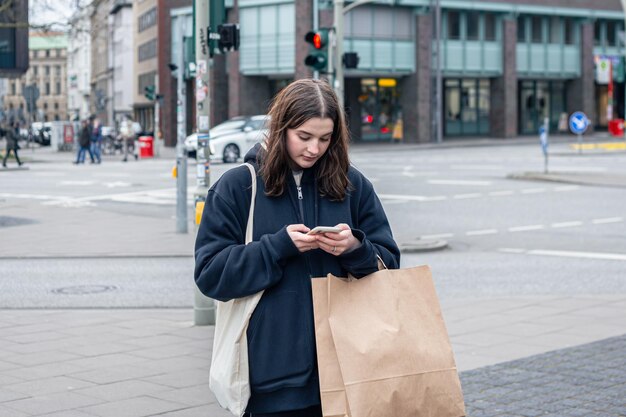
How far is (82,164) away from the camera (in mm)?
45344

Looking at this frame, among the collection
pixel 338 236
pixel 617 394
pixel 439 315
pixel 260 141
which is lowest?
pixel 617 394

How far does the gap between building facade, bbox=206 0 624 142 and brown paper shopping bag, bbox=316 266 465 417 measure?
5481 centimetres

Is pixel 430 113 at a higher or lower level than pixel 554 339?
higher

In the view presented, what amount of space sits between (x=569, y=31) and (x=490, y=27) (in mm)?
6782

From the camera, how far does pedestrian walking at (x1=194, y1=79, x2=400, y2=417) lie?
3570mm

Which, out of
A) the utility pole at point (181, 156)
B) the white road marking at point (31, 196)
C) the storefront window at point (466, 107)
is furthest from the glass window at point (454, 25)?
the utility pole at point (181, 156)

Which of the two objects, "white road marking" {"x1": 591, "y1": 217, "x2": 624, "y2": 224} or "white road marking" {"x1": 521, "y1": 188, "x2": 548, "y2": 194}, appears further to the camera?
"white road marking" {"x1": 521, "y1": 188, "x2": 548, "y2": 194}

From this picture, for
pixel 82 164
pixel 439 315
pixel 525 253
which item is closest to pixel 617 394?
pixel 439 315

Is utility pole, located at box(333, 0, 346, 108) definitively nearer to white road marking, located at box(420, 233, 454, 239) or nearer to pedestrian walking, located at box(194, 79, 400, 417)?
white road marking, located at box(420, 233, 454, 239)

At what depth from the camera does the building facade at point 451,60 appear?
60.9m

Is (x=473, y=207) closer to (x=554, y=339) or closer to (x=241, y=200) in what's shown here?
(x=554, y=339)

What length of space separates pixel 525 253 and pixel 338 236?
1243cm

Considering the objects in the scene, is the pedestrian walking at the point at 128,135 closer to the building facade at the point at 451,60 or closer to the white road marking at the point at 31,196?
the building facade at the point at 451,60

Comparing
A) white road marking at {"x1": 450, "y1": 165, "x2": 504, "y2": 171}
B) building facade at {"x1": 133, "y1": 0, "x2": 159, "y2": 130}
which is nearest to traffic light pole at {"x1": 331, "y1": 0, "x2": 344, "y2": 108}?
white road marking at {"x1": 450, "y1": 165, "x2": 504, "y2": 171}
